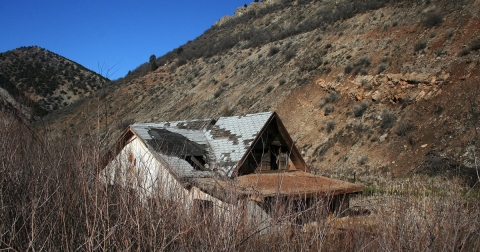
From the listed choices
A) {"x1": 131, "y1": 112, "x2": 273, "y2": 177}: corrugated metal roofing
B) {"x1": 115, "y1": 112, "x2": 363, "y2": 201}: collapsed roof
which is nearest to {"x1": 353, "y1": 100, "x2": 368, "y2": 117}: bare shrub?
{"x1": 115, "y1": 112, "x2": 363, "y2": 201}: collapsed roof

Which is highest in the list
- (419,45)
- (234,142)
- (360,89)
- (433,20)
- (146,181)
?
(433,20)

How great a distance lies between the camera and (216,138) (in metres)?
13.5

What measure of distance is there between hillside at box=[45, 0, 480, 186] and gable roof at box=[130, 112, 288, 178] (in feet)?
5.08

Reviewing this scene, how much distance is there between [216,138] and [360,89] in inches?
467

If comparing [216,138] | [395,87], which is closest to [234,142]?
[216,138]

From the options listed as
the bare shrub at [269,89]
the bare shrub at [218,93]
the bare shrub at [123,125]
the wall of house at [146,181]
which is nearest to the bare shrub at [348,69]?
the bare shrub at [269,89]

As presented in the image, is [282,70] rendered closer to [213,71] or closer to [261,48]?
[261,48]

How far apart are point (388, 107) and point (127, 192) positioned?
57.6 feet

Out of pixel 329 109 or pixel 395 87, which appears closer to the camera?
pixel 395 87

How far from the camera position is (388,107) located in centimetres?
1936

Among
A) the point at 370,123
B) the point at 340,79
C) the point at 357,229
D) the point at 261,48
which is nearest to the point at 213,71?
the point at 261,48

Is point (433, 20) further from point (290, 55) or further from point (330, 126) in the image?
point (290, 55)

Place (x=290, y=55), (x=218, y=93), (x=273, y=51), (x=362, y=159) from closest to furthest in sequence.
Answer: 1. (x=362, y=159)
2. (x=290, y=55)
3. (x=218, y=93)
4. (x=273, y=51)

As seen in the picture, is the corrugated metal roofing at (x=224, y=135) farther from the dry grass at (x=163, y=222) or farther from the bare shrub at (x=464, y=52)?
the bare shrub at (x=464, y=52)
